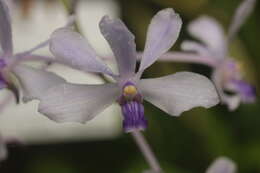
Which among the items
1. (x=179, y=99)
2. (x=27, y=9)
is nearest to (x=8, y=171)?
(x=27, y=9)

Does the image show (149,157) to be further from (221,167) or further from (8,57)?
(8,57)

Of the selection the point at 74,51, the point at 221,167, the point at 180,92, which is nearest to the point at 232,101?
the point at 221,167

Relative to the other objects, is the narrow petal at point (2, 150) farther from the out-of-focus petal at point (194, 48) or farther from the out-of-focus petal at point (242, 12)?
the out-of-focus petal at point (242, 12)

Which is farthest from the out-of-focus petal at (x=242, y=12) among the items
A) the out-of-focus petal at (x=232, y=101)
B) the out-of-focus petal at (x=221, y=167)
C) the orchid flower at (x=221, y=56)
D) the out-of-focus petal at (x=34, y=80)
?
the out-of-focus petal at (x=34, y=80)

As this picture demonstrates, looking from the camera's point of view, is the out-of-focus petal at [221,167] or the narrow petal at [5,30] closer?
the narrow petal at [5,30]

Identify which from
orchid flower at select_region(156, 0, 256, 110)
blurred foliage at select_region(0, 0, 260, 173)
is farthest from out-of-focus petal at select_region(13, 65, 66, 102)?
blurred foliage at select_region(0, 0, 260, 173)

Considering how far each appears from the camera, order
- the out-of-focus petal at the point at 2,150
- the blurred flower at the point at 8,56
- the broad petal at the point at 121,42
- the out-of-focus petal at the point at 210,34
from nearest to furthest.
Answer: the broad petal at the point at 121,42
the blurred flower at the point at 8,56
the out-of-focus petal at the point at 2,150
the out-of-focus petal at the point at 210,34
